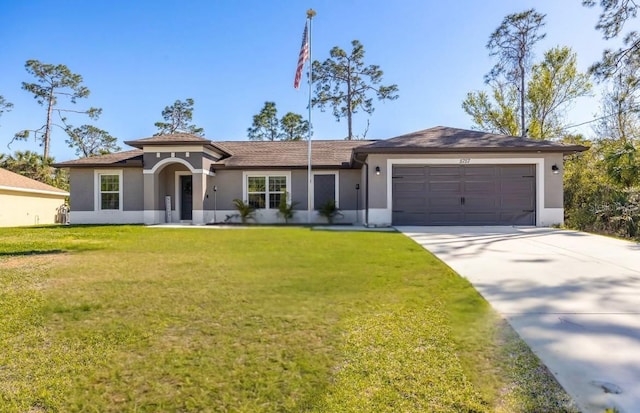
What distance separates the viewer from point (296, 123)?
3584 cm

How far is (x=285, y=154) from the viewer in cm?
1844

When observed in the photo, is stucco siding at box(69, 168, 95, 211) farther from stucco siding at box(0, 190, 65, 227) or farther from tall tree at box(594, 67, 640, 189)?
tall tree at box(594, 67, 640, 189)

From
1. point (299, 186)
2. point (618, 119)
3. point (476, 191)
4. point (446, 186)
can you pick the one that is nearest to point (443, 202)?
point (446, 186)

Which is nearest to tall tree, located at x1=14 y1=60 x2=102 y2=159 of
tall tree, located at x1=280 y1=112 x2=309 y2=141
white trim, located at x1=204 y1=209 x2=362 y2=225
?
tall tree, located at x1=280 y1=112 x2=309 y2=141

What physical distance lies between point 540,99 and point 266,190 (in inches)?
820

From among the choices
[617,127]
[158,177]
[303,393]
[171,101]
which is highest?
[171,101]

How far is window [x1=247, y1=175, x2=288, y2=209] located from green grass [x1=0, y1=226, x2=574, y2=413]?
11143 mm

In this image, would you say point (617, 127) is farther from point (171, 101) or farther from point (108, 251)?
point (171, 101)

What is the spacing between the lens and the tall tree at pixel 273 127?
1416 inches

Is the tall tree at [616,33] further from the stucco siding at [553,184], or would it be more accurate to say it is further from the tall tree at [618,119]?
the stucco siding at [553,184]

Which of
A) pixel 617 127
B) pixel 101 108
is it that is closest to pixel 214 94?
pixel 101 108

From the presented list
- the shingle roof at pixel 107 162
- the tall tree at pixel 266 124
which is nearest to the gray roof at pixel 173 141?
the shingle roof at pixel 107 162

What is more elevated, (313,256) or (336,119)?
(336,119)

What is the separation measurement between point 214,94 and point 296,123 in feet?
34.5
